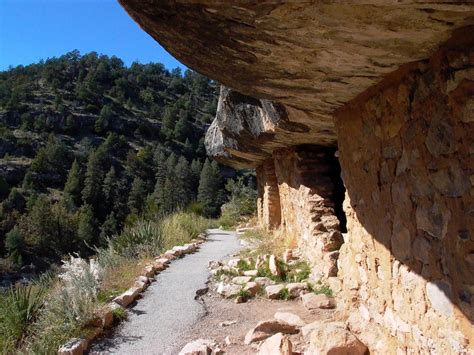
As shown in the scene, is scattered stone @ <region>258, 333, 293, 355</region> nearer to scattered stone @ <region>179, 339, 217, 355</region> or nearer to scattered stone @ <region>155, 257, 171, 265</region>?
scattered stone @ <region>179, 339, 217, 355</region>

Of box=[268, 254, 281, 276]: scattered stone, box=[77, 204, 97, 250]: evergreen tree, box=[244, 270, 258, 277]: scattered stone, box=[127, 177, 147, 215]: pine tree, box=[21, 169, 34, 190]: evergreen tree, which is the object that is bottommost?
box=[77, 204, 97, 250]: evergreen tree

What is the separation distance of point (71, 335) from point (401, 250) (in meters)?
2.98

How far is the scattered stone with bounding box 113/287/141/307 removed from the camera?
4.86m

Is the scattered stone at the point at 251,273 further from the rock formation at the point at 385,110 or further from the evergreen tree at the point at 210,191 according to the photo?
the evergreen tree at the point at 210,191

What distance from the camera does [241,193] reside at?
15625 mm

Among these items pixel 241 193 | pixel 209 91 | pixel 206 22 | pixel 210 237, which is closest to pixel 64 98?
pixel 209 91

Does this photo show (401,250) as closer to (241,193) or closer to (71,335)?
(71,335)

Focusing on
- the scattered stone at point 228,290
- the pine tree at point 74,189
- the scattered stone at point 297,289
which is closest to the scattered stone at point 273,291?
the scattered stone at point 297,289

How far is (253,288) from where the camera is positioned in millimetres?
5043

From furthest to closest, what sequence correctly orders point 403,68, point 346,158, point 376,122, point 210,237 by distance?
point 210,237 → point 346,158 → point 376,122 → point 403,68

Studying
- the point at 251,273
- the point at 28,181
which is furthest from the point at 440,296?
the point at 28,181

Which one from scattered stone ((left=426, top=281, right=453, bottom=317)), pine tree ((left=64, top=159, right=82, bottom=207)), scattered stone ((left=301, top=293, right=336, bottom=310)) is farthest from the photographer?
pine tree ((left=64, top=159, right=82, bottom=207))

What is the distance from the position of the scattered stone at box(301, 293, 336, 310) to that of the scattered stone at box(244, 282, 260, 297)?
72 cm

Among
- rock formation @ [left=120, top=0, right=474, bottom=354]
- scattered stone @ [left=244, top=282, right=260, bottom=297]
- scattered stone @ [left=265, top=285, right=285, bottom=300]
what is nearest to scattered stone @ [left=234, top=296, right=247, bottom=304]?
scattered stone @ [left=244, top=282, right=260, bottom=297]
